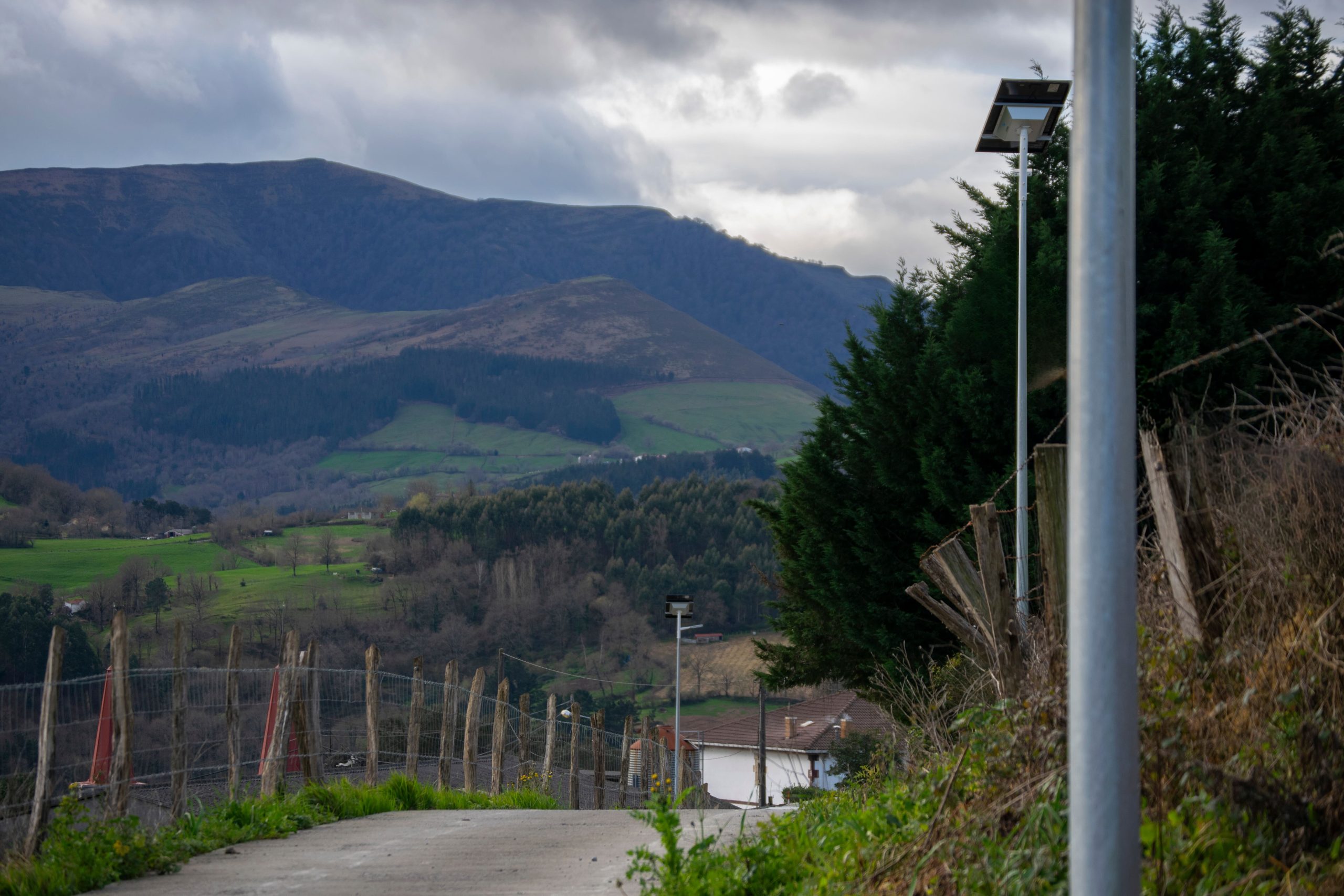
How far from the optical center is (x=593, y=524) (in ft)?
352

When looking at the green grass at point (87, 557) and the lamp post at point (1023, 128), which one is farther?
the green grass at point (87, 557)

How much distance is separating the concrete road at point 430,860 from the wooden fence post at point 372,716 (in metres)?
2.01

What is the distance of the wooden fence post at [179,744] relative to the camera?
874cm

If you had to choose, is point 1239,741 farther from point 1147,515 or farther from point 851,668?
point 851,668

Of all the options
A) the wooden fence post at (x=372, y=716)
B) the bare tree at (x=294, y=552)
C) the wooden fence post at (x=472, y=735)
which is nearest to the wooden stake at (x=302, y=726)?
the wooden fence post at (x=372, y=716)

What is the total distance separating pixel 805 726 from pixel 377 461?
482 ft

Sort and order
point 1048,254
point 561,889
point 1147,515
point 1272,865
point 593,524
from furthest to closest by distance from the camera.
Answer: point 593,524, point 1048,254, point 561,889, point 1147,515, point 1272,865

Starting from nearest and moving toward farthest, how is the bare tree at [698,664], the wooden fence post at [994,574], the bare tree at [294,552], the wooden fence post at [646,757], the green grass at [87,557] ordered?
the wooden fence post at [994,574] → the wooden fence post at [646,757] → the bare tree at [698,664] → the green grass at [87,557] → the bare tree at [294,552]

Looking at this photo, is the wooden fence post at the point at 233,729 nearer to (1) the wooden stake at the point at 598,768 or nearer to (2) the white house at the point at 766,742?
(1) the wooden stake at the point at 598,768

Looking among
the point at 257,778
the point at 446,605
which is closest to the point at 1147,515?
the point at 257,778

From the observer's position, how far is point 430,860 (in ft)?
25.3

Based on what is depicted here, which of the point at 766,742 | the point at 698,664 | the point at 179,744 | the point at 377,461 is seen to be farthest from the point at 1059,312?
the point at 377,461

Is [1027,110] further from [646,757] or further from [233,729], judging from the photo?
[646,757]

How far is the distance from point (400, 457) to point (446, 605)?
10170 centimetres
